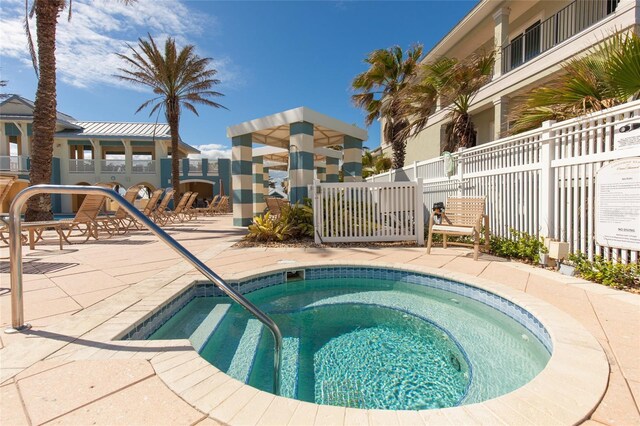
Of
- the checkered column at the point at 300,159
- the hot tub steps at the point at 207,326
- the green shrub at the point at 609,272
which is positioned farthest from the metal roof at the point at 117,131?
the green shrub at the point at 609,272

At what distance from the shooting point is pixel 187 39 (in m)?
12.7

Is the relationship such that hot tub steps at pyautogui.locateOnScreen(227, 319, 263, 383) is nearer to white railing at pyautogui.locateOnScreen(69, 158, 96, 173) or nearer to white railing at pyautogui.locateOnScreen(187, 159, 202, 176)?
white railing at pyautogui.locateOnScreen(187, 159, 202, 176)

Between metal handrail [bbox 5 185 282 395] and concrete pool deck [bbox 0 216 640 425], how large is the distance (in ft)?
1.33

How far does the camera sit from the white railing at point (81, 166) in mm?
20031

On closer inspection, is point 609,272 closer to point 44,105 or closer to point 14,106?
point 44,105

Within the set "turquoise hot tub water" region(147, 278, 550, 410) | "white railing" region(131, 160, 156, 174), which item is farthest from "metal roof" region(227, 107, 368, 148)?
"white railing" region(131, 160, 156, 174)

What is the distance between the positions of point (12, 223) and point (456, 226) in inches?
221

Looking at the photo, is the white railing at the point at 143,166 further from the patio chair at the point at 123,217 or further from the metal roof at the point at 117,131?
the patio chair at the point at 123,217

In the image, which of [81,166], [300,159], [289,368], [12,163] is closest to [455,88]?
[300,159]

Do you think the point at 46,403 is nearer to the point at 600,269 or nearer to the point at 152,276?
the point at 152,276

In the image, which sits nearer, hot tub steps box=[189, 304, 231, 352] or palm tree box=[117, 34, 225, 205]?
hot tub steps box=[189, 304, 231, 352]

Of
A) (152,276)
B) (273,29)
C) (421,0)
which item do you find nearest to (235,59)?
(273,29)

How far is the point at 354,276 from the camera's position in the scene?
4320 mm

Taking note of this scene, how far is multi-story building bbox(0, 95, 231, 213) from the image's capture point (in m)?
18.7
